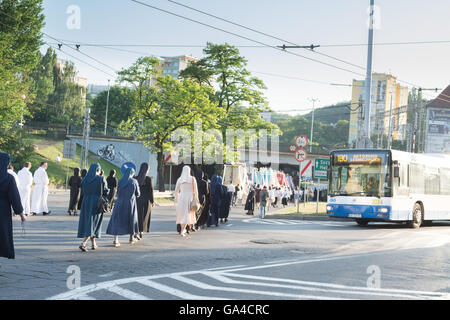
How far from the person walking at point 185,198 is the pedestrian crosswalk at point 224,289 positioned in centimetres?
663

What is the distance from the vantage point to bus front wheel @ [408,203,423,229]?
2111cm

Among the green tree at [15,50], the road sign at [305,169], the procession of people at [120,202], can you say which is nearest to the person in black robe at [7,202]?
the procession of people at [120,202]

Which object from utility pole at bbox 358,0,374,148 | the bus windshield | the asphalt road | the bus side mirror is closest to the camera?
the asphalt road

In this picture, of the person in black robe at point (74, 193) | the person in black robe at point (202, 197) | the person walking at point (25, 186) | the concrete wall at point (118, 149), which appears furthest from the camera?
the concrete wall at point (118, 149)

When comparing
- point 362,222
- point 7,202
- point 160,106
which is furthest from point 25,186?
point 160,106

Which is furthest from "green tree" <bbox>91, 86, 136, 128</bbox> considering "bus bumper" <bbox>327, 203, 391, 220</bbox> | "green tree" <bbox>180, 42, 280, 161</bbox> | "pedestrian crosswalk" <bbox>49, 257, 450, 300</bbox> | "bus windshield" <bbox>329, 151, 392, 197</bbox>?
"pedestrian crosswalk" <bbox>49, 257, 450, 300</bbox>

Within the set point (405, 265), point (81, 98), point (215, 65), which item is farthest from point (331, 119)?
point (405, 265)

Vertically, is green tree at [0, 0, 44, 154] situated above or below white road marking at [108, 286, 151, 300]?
above

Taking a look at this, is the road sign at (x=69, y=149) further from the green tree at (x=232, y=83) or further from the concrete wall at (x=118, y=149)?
the concrete wall at (x=118, y=149)

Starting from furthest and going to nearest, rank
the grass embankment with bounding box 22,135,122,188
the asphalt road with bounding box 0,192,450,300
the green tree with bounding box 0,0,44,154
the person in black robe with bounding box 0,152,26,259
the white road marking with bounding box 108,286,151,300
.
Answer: the grass embankment with bounding box 22,135,122,188 → the green tree with bounding box 0,0,44,154 → the person in black robe with bounding box 0,152,26,259 → the asphalt road with bounding box 0,192,450,300 → the white road marking with bounding box 108,286,151,300

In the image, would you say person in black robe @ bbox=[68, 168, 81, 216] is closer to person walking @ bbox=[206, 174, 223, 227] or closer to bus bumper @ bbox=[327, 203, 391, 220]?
person walking @ bbox=[206, 174, 223, 227]

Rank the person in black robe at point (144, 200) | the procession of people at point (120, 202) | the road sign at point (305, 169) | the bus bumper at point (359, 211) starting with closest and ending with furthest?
the procession of people at point (120, 202)
the person in black robe at point (144, 200)
the bus bumper at point (359, 211)
the road sign at point (305, 169)

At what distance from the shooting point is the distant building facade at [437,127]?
246 feet

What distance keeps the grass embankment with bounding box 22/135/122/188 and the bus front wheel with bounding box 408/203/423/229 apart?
30.4 metres
